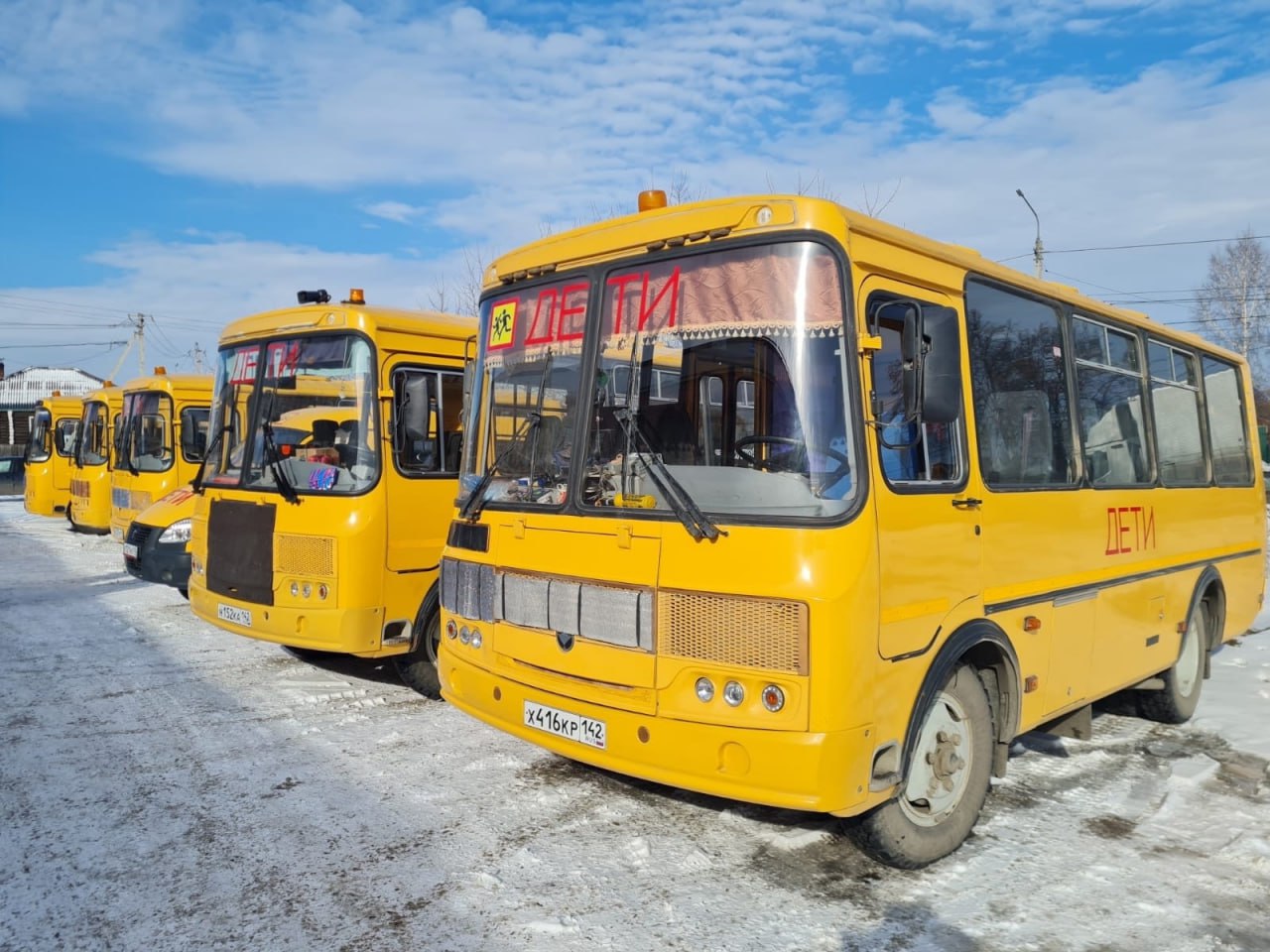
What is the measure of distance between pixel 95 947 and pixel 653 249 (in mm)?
3492

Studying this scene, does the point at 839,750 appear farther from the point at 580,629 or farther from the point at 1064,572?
the point at 1064,572

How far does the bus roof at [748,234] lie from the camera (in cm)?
A: 401

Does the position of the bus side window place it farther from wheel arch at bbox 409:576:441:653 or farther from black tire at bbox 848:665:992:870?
wheel arch at bbox 409:576:441:653

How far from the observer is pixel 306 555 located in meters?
6.82

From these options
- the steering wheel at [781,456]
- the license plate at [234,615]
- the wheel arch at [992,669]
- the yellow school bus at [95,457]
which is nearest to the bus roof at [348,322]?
the license plate at [234,615]

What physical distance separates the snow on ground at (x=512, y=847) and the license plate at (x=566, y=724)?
0.56m

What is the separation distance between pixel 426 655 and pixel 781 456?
4095mm

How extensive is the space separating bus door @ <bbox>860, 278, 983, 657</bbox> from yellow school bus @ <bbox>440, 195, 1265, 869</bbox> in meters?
0.02

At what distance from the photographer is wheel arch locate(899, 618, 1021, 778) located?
431 centimetres

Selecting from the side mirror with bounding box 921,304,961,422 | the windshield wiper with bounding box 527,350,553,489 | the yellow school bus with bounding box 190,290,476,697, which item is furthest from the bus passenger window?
the yellow school bus with bounding box 190,290,476,697

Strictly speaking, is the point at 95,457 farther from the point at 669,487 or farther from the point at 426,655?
the point at 669,487

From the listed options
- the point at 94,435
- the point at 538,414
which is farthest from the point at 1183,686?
the point at 94,435

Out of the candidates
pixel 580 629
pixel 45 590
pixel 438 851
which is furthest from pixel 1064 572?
pixel 45 590

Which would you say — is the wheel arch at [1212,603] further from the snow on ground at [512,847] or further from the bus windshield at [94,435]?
the bus windshield at [94,435]
